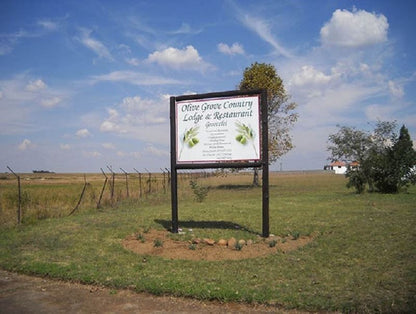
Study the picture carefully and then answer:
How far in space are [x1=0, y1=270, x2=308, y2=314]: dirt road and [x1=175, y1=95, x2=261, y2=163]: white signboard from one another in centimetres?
535

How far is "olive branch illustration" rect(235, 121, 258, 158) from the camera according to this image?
10.4 metres

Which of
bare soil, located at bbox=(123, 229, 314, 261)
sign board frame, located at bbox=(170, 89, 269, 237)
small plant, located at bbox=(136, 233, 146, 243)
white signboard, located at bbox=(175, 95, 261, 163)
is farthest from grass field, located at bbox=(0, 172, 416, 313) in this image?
white signboard, located at bbox=(175, 95, 261, 163)

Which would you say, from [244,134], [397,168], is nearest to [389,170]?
[397,168]

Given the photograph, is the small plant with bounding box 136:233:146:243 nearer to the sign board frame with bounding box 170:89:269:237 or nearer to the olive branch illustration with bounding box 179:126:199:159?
the sign board frame with bounding box 170:89:269:237

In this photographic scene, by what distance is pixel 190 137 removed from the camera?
11.1 metres

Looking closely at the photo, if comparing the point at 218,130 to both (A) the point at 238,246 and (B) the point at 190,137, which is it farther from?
(A) the point at 238,246

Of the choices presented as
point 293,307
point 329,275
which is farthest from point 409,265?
point 293,307

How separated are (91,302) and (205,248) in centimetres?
355

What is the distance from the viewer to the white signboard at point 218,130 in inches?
409

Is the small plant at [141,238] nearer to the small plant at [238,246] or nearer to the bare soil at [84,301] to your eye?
the small plant at [238,246]

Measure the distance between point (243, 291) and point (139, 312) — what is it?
1602 millimetres

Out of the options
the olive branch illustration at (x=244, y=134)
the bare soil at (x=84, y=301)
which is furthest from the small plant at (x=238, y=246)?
the bare soil at (x=84, y=301)

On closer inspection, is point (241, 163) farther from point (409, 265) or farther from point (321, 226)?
point (409, 265)

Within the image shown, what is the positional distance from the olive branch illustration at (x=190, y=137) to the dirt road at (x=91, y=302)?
5.50 metres
